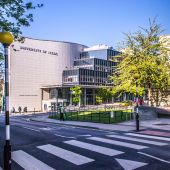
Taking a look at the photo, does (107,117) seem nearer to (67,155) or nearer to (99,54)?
Result: (67,155)

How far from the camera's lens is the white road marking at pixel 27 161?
9592mm

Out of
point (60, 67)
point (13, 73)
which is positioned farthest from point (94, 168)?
point (60, 67)

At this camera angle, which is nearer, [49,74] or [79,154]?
[79,154]

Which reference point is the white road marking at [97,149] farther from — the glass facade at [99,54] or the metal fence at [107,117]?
the glass facade at [99,54]

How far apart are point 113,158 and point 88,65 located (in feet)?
279

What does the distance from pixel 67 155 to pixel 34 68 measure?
76.1 meters

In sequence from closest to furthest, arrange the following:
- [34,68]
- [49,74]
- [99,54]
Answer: [34,68]
[49,74]
[99,54]

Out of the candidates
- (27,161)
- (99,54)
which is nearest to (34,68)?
(99,54)

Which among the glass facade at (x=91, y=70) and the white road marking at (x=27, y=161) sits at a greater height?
the glass facade at (x=91, y=70)

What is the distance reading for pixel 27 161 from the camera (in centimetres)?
1062

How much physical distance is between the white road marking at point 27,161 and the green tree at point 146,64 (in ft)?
65.7

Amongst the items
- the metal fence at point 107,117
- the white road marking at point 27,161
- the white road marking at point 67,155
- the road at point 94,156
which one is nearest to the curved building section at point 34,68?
the metal fence at point 107,117

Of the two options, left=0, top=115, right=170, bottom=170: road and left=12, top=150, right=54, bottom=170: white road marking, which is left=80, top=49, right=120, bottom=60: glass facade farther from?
left=12, top=150, right=54, bottom=170: white road marking

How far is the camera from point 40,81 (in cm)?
8656
